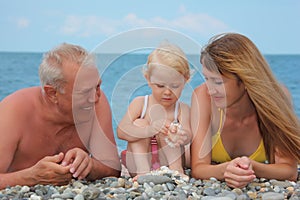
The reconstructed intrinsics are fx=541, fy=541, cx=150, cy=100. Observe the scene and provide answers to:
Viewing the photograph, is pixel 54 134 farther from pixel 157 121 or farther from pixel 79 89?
pixel 157 121

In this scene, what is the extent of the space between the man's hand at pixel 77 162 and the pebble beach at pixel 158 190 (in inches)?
3.7

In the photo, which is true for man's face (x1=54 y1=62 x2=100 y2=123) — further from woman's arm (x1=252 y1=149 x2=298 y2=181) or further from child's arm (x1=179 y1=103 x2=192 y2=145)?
woman's arm (x1=252 y1=149 x2=298 y2=181)

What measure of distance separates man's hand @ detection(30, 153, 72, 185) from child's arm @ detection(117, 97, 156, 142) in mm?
549

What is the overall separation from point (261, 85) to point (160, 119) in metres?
0.85

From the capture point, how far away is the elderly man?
13.1ft

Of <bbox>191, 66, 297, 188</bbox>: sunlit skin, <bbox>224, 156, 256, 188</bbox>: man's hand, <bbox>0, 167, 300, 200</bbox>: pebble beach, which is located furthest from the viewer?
<bbox>191, 66, 297, 188</bbox>: sunlit skin

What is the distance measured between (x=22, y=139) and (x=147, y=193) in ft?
4.00

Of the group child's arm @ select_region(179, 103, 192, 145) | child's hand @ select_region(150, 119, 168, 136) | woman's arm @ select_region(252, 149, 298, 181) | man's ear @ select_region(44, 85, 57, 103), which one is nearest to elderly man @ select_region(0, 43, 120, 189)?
man's ear @ select_region(44, 85, 57, 103)

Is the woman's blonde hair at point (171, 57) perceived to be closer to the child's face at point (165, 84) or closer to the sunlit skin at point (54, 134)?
the child's face at point (165, 84)

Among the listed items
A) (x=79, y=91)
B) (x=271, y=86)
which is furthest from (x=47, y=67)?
(x=271, y=86)

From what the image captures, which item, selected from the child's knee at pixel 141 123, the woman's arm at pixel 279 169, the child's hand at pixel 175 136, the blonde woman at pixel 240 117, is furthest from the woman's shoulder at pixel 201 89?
the woman's arm at pixel 279 169

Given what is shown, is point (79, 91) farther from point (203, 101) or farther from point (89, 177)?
point (203, 101)

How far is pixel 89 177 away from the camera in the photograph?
4234 millimetres

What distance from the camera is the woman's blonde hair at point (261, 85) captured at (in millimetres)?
4199
